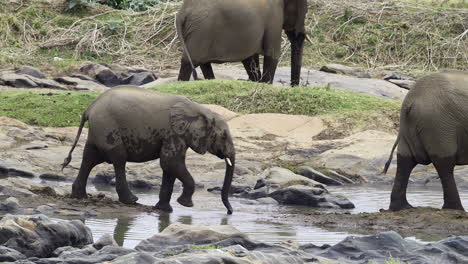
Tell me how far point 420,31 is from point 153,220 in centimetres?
1508

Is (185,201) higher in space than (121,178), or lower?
lower

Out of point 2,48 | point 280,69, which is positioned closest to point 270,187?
point 280,69

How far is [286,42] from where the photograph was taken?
24.3 metres

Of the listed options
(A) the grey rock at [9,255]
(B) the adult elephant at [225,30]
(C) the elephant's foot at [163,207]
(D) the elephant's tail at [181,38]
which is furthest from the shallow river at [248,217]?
(B) the adult elephant at [225,30]

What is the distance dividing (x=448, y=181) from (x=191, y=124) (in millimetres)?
2582

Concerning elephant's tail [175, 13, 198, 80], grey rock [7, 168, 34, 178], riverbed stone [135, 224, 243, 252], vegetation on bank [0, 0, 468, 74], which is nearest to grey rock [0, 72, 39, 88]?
elephant's tail [175, 13, 198, 80]

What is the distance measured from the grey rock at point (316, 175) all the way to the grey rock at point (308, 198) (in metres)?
1.62

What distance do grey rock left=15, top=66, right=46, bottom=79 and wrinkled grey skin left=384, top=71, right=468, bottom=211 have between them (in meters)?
10.1

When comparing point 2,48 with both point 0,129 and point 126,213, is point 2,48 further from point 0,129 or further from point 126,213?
point 126,213

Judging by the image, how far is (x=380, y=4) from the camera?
1035 inches

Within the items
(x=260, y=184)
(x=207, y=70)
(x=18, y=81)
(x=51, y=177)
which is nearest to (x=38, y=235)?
(x=260, y=184)

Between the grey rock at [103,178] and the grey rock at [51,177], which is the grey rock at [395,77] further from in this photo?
the grey rock at [51,177]

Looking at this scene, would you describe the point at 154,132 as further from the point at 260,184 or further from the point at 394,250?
the point at 394,250

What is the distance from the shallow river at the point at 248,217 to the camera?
981cm
